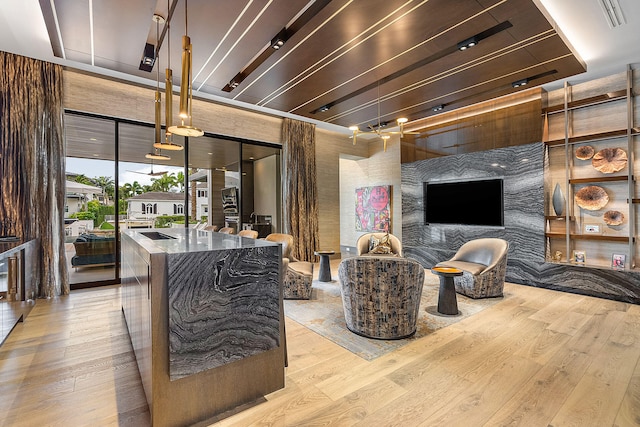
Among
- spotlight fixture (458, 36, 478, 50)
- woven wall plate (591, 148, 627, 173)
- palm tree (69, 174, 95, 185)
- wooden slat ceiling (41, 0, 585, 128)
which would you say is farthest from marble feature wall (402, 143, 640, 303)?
palm tree (69, 174, 95, 185)

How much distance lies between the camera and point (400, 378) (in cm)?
224

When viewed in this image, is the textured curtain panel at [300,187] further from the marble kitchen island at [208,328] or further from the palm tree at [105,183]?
the marble kitchen island at [208,328]

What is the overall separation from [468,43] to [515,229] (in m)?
3.36

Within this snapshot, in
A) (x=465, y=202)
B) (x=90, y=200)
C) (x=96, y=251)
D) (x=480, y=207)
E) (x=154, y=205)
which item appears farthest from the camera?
(x=465, y=202)

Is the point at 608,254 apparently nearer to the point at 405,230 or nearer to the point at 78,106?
the point at 405,230

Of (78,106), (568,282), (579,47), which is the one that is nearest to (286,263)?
(78,106)

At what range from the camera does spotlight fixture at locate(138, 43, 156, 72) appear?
3839 millimetres

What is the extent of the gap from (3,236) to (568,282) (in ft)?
25.9

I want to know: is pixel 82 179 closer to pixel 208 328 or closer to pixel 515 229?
pixel 208 328

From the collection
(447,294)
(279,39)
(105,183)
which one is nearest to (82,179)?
(105,183)

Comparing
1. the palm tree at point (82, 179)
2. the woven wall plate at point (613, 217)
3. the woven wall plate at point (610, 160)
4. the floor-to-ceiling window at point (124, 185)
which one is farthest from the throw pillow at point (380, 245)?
the palm tree at point (82, 179)

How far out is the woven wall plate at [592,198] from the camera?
4.73 meters

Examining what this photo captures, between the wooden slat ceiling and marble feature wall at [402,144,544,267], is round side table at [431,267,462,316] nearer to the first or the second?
marble feature wall at [402,144,544,267]

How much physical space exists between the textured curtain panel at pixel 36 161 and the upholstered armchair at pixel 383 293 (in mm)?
4121
